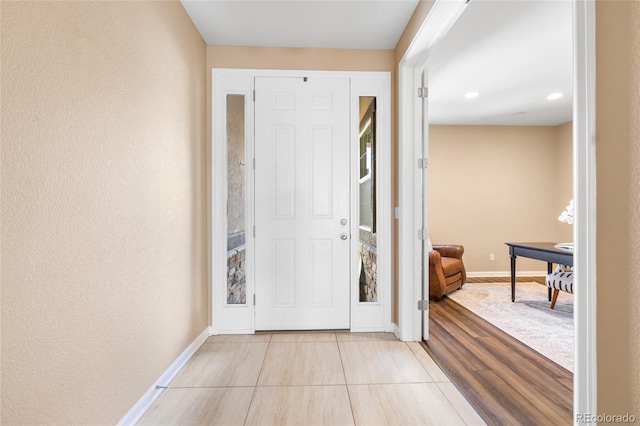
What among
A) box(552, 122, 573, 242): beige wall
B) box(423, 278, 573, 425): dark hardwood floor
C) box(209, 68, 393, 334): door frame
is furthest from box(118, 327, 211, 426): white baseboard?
box(552, 122, 573, 242): beige wall

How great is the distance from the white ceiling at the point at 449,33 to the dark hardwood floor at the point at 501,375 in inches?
100

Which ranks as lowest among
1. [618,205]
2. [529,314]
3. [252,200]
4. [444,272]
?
[529,314]

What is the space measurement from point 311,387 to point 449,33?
9.40 feet

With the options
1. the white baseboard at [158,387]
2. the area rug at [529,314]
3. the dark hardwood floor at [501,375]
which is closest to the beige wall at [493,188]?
the area rug at [529,314]

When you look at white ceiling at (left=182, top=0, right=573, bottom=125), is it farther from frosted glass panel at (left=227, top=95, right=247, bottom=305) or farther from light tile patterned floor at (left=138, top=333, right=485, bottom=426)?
light tile patterned floor at (left=138, top=333, right=485, bottom=426)

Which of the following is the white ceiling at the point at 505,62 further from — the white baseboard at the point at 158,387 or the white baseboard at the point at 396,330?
the white baseboard at the point at 158,387

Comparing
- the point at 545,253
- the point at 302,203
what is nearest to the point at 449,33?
the point at 302,203

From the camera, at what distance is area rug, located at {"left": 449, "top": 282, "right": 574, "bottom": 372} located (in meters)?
2.59

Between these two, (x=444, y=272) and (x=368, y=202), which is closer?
(x=368, y=202)

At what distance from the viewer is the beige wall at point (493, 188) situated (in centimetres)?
539

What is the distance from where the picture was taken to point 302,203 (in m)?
2.88

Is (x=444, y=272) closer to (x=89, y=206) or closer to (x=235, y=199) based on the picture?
(x=235, y=199)

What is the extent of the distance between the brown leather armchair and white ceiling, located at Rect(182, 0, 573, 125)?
210cm

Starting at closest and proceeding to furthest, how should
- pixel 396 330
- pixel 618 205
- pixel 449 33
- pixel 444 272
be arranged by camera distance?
pixel 618 205 < pixel 449 33 < pixel 396 330 < pixel 444 272
